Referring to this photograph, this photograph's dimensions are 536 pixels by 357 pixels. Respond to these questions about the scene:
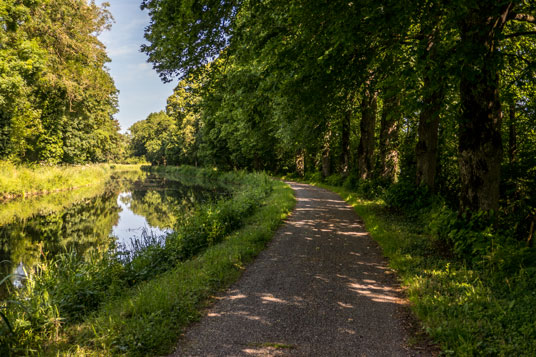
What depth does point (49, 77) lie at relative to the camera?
20.9m

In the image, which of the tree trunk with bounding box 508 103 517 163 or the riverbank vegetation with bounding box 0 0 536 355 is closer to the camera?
the riverbank vegetation with bounding box 0 0 536 355

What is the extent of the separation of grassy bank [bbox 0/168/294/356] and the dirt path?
37 cm

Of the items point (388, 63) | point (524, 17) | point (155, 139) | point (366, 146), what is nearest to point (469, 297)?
point (524, 17)

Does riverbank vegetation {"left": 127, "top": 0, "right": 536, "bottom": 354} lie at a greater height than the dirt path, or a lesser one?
greater

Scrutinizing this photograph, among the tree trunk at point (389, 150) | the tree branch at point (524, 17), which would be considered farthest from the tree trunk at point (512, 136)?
the tree branch at point (524, 17)

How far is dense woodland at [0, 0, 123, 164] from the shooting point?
1767 cm

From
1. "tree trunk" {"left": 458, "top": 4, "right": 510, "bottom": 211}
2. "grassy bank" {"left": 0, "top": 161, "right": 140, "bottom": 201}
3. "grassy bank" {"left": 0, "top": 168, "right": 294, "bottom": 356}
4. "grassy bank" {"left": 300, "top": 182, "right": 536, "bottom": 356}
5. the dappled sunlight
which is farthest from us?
"grassy bank" {"left": 0, "top": 161, "right": 140, "bottom": 201}

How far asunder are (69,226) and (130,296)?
1069 centimetres

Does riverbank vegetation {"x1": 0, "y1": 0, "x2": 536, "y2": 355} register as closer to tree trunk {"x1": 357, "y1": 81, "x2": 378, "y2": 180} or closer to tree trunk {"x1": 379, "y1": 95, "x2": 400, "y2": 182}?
tree trunk {"x1": 379, "y1": 95, "x2": 400, "y2": 182}

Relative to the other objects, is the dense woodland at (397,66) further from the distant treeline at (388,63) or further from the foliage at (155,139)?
the foliage at (155,139)

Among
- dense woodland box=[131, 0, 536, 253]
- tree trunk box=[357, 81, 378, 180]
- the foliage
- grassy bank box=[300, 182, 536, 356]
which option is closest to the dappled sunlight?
grassy bank box=[300, 182, 536, 356]

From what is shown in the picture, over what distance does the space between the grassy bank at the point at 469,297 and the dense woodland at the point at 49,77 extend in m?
21.6

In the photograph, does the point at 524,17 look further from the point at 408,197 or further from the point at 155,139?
the point at 155,139

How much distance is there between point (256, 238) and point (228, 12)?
529 centimetres
